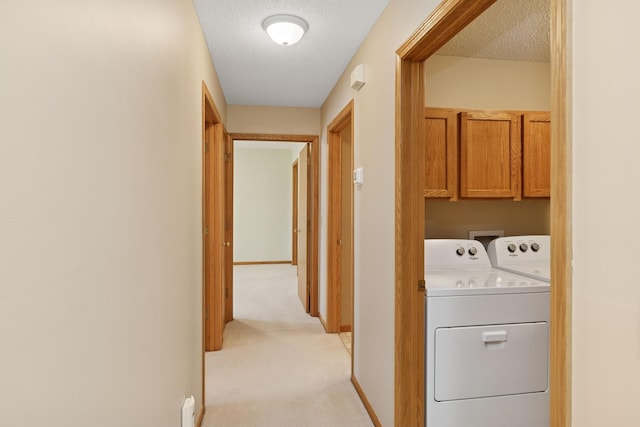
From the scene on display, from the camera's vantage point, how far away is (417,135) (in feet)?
6.36

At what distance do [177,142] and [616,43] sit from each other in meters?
1.53

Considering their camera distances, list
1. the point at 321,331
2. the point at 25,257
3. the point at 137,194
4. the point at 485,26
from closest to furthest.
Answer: the point at 25,257 < the point at 137,194 < the point at 485,26 < the point at 321,331

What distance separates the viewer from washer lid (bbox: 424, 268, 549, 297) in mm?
1997

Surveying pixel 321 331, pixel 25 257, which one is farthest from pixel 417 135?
pixel 321 331

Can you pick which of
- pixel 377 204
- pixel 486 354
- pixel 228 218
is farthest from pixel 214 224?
pixel 486 354

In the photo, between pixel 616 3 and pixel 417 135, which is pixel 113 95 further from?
pixel 417 135

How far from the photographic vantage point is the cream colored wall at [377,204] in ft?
6.79

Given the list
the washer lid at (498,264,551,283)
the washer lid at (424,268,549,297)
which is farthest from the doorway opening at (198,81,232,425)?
the washer lid at (498,264,551,283)

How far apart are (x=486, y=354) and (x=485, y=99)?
1.81 meters

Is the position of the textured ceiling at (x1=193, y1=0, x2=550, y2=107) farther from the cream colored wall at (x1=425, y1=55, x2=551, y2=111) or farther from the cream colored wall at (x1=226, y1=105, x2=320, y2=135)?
the cream colored wall at (x1=226, y1=105, x2=320, y2=135)

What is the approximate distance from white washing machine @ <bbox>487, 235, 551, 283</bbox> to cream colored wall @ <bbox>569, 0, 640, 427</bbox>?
1.81 metres

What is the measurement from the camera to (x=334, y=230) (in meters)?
3.90

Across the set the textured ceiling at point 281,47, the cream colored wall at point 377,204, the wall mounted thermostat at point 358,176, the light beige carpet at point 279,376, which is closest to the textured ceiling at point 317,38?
the textured ceiling at point 281,47

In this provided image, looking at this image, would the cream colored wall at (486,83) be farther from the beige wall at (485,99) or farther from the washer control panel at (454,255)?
the washer control panel at (454,255)
